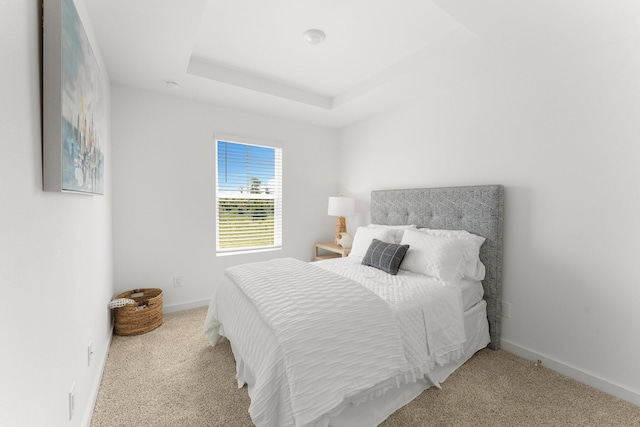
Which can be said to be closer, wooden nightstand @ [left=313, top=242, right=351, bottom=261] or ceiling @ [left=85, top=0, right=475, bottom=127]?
ceiling @ [left=85, top=0, right=475, bottom=127]

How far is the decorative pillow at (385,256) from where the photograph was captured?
2.41m

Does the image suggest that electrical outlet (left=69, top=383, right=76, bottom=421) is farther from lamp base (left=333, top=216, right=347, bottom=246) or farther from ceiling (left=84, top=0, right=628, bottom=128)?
lamp base (left=333, top=216, right=347, bottom=246)

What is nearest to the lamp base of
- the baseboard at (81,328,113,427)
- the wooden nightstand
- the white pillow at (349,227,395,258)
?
the wooden nightstand

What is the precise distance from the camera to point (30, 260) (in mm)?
909

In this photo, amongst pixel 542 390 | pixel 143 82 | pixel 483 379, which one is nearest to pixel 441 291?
pixel 483 379

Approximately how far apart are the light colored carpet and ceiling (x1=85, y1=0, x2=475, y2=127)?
2.40 metres

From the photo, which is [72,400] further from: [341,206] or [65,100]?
[341,206]

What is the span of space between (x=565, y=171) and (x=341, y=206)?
227 centimetres

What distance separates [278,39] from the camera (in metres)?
2.26

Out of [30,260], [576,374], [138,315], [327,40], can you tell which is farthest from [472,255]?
[138,315]

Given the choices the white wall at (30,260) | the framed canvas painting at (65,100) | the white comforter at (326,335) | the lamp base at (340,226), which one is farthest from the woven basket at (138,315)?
the lamp base at (340,226)

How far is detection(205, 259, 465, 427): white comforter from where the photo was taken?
4.30 feet

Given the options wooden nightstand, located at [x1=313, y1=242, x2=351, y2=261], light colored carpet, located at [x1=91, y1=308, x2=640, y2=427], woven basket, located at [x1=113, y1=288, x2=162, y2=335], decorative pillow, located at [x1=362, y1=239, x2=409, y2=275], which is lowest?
light colored carpet, located at [x1=91, y1=308, x2=640, y2=427]

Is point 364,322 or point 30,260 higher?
point 30,260
